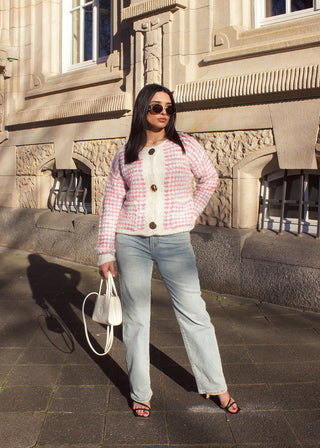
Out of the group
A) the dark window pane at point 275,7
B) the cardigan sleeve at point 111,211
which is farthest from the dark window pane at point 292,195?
Result: the cardigan sleeve at point 111,211

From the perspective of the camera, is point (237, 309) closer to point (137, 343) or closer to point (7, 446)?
point (137, 343)

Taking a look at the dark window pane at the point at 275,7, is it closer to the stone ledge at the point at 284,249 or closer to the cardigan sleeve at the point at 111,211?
the stone ledge at the point at 284,249

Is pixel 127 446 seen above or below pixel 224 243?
below

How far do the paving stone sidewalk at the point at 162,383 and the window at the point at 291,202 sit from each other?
0.96 meters

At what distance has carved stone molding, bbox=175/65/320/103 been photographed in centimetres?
489

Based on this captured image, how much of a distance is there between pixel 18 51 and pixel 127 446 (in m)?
7.53

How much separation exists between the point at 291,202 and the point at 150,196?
3003 mm

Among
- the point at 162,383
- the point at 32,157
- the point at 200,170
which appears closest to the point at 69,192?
the point at 32,157

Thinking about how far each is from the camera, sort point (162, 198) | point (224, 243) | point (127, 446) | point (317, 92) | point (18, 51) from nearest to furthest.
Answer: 1. point (127, 446)
2. point (162, 198)
3. point (317, 92)
4. point (224, 243)
5. point (18, 51)

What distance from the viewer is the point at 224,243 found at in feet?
17.9

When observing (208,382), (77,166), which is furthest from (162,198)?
(77,166)

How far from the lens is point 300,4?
5.56 m

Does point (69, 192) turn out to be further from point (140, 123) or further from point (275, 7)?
point (140, 123)

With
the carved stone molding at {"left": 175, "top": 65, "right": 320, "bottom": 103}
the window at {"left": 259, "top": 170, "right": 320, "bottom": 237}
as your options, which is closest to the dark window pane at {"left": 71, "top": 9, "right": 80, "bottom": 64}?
the carved stone molding at {"left": 175, "top": 65, "right": 320, "bottom": 103}
